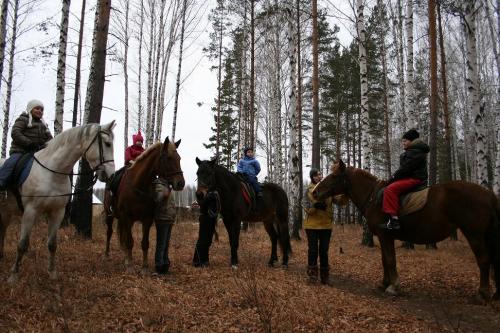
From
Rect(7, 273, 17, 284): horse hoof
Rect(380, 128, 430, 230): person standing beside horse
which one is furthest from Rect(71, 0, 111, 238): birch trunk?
Rect(380, 128, 430, 230): person standing beside horse

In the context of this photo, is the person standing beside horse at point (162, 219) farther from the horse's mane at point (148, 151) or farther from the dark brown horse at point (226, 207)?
the dark brown horse at point (226, 207)

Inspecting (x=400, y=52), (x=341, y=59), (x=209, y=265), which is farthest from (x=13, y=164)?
(x=341, y=59)

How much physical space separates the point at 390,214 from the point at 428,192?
764 millimetres

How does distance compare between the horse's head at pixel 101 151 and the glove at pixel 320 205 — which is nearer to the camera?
the horse's head at pixel 101 151

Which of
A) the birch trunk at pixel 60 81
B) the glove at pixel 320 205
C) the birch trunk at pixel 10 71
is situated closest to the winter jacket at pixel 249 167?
the glove at pixel 320 205

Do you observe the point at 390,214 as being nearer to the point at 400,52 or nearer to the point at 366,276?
the point at 366,276

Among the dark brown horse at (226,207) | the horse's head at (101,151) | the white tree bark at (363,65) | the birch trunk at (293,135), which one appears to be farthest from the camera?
the birch trunk at (293,135)

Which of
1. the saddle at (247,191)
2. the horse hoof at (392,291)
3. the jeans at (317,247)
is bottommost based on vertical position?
the horse hoof at (392,291)

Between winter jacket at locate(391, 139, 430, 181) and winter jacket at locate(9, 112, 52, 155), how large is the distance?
6.21 metres

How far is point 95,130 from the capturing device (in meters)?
6.05

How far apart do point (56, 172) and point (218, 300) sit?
3199mm

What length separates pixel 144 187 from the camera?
679 cm

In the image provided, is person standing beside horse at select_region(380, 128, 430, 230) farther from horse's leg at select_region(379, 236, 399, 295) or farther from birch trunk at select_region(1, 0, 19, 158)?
birch trunk at select_region(1, 0, 19, 158)

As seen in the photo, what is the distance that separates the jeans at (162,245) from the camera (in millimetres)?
6875
